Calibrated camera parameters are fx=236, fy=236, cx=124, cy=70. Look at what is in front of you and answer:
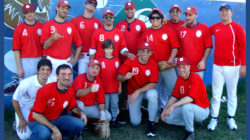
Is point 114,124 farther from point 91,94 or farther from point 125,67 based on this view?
point 125,67

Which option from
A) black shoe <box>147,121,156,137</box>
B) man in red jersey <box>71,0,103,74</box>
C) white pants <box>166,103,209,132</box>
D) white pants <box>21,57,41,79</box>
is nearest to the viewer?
white pants <box>166,103,209,132</box>

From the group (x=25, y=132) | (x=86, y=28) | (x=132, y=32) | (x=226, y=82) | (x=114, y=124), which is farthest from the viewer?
(x=132, y=32)

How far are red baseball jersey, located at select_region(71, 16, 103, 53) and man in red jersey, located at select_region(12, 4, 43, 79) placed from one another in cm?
78

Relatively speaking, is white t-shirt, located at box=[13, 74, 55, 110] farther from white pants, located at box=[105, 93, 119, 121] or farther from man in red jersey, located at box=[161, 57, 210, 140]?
man in red jersey, located at box=[161, 57, 210, 140]

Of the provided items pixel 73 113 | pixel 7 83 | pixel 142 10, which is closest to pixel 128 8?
pixel 142 10

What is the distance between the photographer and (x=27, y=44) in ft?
15.2

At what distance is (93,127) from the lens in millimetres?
4492

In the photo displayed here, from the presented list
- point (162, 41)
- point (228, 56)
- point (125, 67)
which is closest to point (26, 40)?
point (125, 67)

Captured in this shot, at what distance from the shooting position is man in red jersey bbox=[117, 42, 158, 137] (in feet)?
14.1

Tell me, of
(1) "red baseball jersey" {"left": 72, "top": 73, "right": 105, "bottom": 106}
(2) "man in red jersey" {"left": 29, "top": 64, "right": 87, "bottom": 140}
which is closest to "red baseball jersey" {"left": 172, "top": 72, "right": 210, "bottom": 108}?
(1) "red baseball jersey" {"left": 72, "top": 73, "right": 105, "bottom": 106}

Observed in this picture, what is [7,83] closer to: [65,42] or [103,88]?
[65,42]

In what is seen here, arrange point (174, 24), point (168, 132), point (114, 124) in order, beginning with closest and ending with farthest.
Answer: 1. point (168, 132)
2. point (114, 124)
3. point (174, 24)

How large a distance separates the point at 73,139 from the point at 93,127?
2.03ft

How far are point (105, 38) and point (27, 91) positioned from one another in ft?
5.81
